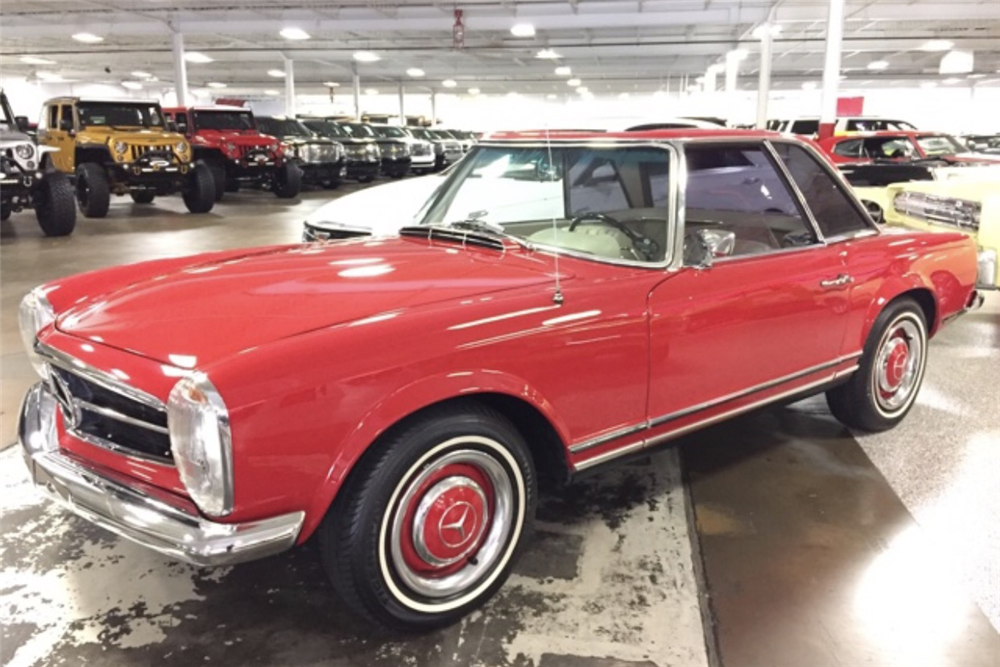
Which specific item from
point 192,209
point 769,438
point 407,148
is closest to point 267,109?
point 407,148

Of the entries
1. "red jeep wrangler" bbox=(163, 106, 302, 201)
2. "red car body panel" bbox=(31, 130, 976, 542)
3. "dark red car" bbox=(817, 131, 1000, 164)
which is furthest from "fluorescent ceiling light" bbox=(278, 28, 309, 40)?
"red car body panel" bbox=(31, 130, 976, 542)

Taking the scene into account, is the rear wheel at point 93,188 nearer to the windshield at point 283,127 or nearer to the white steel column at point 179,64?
the windshield at point 283,127

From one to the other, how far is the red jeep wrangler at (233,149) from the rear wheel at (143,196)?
1138 millimetres

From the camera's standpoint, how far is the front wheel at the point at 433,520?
6.56 ft

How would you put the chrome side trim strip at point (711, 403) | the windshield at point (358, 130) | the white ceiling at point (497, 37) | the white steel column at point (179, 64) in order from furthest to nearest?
the windshield at point (358, 130)
the white steel column at point (179, 64)
the white ceiling at point (497, 37)
the chrome side trim strip at point (711, 403)

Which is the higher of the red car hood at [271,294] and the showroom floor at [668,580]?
the red car hood at [271,294]

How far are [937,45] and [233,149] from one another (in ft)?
67.7

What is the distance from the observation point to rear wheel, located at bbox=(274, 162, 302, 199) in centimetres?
1541

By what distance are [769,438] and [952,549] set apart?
1052 millimetres

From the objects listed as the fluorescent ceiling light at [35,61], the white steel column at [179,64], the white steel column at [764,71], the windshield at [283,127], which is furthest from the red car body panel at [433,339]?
the fluorescent ceiling light at [35,61]

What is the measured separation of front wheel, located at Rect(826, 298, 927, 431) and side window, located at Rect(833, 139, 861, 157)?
817cm

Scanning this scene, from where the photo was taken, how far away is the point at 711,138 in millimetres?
2949

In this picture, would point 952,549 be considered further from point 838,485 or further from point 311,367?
point 311,367

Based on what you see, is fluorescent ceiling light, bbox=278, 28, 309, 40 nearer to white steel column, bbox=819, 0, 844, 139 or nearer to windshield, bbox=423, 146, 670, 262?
white steel column, bbox=819, 0, 844, 139
